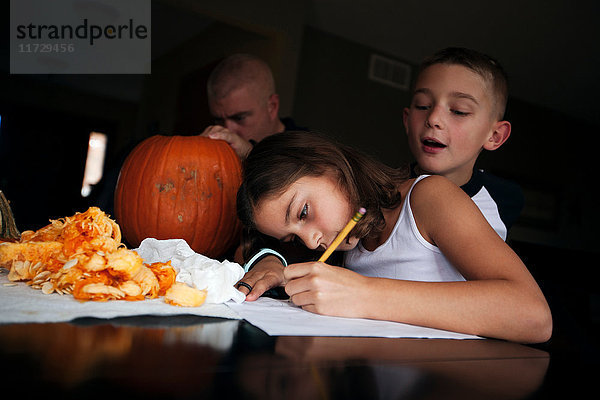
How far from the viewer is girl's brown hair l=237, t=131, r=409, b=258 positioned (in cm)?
99

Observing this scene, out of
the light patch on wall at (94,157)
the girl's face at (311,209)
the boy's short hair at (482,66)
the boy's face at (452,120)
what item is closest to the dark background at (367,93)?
the light patch on wall at (94,157)

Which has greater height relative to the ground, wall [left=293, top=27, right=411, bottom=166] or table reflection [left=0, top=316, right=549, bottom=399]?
wall [left=293, top=27, right=411, bottom=166]

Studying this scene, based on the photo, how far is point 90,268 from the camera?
57 centimetres

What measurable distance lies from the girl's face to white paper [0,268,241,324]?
13.6 inches

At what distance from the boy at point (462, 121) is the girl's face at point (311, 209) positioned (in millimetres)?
426

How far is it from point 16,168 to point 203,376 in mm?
7364

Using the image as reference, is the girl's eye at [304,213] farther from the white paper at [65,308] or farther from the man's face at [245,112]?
the man's face at [245,112]

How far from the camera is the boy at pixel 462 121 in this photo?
1.25 metres

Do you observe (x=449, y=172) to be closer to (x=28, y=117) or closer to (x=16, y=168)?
(x=16, y=168)

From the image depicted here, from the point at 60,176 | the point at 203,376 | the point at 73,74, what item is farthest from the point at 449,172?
the point at 60,176

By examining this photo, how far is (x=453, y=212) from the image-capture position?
833 mm

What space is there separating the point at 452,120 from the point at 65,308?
108cm

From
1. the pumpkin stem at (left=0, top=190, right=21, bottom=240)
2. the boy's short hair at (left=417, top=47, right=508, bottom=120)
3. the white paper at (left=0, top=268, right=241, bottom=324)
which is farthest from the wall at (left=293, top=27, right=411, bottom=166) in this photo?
the white paper at (left=0, top=268, right=241, bottom=324)

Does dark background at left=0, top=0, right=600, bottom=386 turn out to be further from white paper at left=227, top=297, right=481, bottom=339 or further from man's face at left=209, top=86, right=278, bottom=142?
white paper at left=227, top=297, right=481, bottom=339
